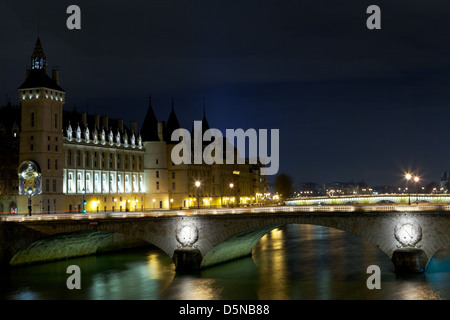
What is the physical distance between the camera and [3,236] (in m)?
68.9

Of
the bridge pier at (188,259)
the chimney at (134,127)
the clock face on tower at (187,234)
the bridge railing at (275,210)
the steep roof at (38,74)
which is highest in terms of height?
the steep roof at (38,74)

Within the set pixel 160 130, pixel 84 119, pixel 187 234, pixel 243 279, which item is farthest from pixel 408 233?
pixel 160 130

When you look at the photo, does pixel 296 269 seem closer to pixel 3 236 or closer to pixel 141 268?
pixel 141 268

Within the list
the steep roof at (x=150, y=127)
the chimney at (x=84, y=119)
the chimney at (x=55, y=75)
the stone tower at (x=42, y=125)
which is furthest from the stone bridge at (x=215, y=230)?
the steep roof at (x=150, y=127)

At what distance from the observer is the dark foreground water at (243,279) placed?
175 feet

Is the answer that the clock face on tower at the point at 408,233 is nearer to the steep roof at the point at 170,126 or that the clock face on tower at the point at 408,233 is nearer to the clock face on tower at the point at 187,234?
the clock face on tower at the point at 187,234

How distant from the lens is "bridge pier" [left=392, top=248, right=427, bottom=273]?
55.4m

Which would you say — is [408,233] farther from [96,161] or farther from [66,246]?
[96,161]

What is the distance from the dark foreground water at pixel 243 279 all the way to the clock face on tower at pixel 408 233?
2959mm

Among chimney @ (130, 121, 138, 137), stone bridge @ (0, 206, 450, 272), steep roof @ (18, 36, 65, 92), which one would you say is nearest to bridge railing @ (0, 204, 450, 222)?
stone bridge @ (0, 206, 450, 272)

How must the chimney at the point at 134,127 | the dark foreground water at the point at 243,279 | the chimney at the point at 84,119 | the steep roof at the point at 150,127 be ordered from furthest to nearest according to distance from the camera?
the steep roof at the point at 150,127
the chimney at the point at 134,127
the chimney at the point at 84,119
the dark foreground water at the point at 243,279

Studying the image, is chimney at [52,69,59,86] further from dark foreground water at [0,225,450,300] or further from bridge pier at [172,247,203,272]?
bridge pier at [172,247,203,272]

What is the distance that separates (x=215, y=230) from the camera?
63812 millimetres
